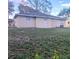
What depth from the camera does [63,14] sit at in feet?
7.97

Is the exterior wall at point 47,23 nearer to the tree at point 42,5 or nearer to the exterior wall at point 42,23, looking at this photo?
the exterior wall at point 42,23

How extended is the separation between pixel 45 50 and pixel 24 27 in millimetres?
436

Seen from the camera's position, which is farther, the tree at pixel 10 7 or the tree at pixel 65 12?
the tree at pixel 65 12

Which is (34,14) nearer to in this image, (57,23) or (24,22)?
(24,22)

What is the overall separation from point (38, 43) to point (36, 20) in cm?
32

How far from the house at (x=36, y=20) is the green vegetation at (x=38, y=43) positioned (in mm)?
57

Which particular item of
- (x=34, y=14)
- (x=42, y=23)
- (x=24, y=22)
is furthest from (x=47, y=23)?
(x=24, y=22)

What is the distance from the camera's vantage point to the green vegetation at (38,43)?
7.61ft

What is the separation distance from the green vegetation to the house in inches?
2.2

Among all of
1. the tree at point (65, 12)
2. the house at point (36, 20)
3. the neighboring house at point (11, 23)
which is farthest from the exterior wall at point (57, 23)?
the neighboring house at point (11, 23)

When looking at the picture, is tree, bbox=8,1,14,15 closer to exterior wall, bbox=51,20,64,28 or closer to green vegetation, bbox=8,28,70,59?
green vegetation, bbox=8,28,70,59

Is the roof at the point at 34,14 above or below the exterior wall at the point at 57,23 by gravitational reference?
above
